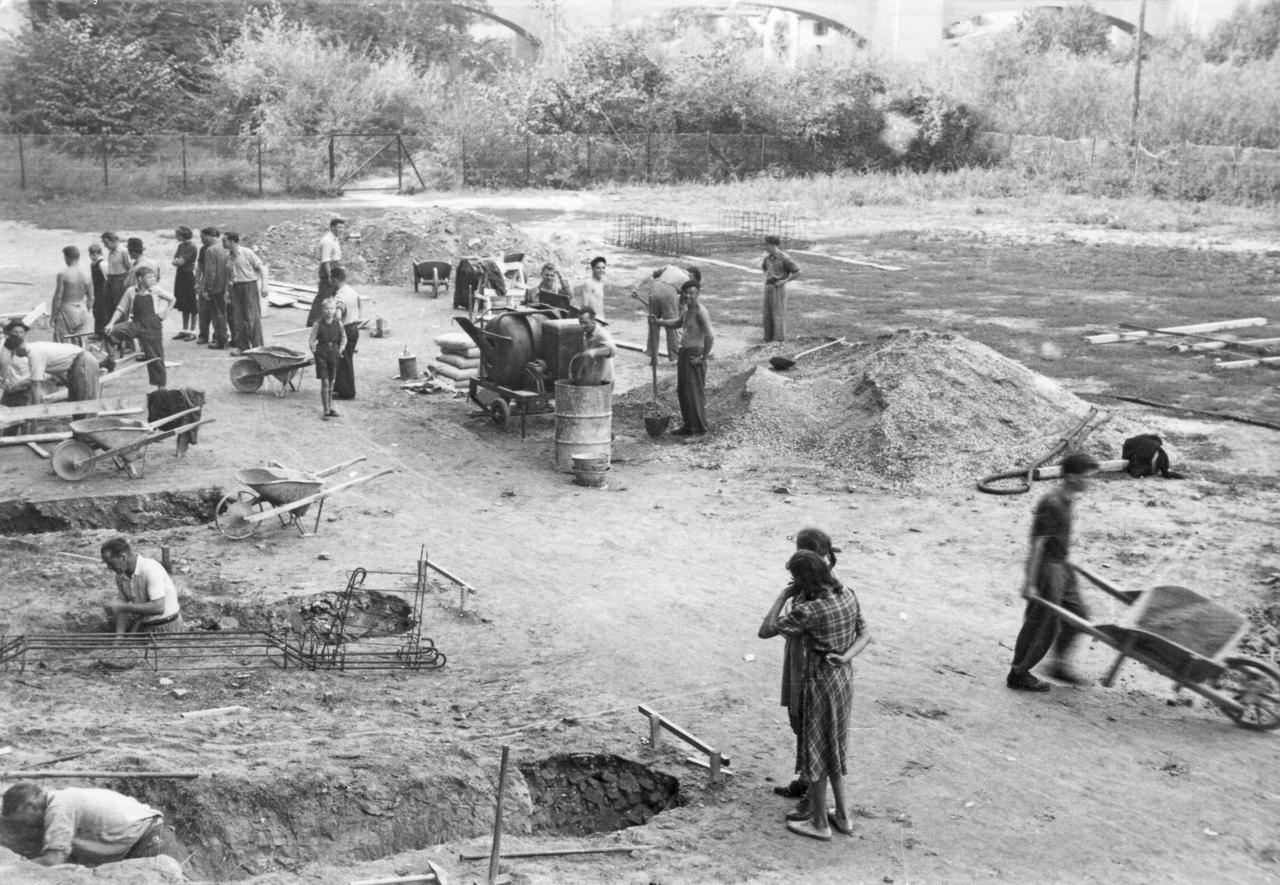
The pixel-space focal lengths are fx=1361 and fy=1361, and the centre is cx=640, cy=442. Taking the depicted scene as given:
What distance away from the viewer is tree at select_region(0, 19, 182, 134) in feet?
148

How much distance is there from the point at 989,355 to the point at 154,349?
1032 cm

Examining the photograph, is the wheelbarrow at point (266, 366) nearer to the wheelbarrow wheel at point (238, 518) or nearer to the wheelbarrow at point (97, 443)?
the wheelbarrow at point (97, 443)

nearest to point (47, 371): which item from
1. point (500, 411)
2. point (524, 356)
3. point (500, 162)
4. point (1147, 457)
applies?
point (500, 411)

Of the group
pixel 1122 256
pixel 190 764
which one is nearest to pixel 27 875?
pixel 190 764

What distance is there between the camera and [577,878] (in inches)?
271

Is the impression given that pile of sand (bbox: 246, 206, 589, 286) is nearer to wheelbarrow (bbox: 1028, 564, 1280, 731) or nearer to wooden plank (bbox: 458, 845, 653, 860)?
wheelbarrow (bbox: 1028, 564, 1280, 731)

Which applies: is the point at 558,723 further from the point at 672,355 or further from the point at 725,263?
the point at 725,263

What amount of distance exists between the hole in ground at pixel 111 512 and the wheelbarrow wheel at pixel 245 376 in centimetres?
448

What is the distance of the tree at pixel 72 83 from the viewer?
45.2 m

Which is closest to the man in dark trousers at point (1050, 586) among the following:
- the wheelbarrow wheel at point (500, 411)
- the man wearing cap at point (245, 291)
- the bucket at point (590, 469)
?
the bucket at point (590, 469)

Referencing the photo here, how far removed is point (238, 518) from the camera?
12.4 metres

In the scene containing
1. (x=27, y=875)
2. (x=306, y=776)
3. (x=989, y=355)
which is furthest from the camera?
(x=989, y=355)

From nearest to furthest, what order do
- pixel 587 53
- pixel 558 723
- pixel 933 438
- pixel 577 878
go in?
pixel 577 878
pixel 558 723
pixel 933 438
pixel 587 53

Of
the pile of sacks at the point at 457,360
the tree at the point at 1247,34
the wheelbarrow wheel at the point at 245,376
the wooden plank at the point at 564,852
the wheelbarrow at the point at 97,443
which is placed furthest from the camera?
the tree at the point at 1247,34
